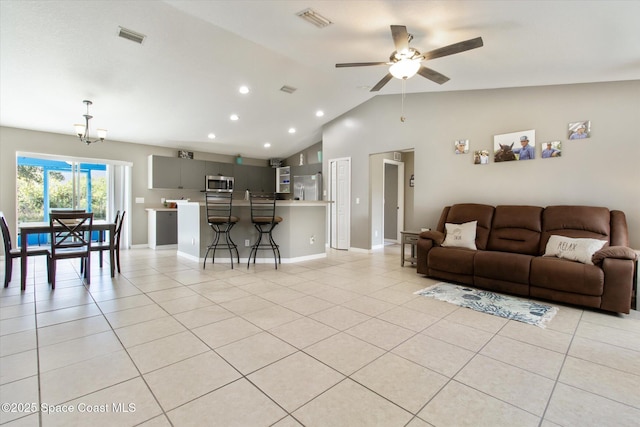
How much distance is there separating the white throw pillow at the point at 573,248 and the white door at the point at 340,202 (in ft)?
12.8

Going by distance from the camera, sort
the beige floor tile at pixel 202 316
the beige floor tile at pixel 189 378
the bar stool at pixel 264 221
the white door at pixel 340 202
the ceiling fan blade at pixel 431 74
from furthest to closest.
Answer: the white door at pixel 340 202, the bar stool at pixel 264 221, the ceiling fan blade at pixel 431 74, the beige floor tile at pixel 202 316, the beige floor tile at pixel 189 378

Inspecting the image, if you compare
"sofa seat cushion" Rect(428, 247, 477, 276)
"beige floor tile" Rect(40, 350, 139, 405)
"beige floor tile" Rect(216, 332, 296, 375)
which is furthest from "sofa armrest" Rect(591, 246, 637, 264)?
"beige floor tile" Rect(40, 350, 139, 405)

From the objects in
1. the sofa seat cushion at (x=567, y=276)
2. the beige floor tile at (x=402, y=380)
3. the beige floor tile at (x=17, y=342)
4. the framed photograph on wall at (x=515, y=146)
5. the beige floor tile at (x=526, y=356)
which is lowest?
the beige floor tile at (x=526, y=356)

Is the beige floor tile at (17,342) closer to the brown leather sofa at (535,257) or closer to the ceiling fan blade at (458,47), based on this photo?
the ceiling fan blade at (458,47)

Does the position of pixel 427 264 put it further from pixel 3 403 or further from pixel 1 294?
pixel 1 294

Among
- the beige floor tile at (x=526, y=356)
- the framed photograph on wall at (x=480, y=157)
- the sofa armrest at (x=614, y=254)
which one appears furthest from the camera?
the framed photograph on wall at (x=480, y=157)

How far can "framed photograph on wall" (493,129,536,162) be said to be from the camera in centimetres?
418

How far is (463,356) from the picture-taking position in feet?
6.85

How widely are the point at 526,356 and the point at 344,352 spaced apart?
1.31 metres

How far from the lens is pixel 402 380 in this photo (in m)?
1.80

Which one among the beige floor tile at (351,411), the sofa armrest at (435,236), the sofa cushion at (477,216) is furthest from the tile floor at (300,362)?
the sofa cushion at (477,216)

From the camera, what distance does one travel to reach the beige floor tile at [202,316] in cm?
260

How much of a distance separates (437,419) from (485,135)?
Answer: 4366mm

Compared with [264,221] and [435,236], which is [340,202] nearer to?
[264,221]
